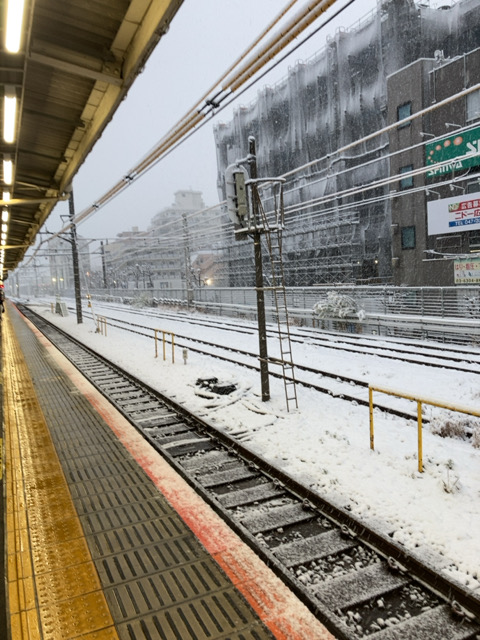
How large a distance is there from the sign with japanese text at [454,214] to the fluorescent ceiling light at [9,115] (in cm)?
2444

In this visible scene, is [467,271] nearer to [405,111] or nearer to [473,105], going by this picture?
[473,105]

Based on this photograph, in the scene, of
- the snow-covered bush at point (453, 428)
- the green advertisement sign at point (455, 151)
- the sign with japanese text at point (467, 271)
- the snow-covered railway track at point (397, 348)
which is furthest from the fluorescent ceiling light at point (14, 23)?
the sign with japanese text at point (467, 271)

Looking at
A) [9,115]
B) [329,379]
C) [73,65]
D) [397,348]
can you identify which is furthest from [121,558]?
[397,348]

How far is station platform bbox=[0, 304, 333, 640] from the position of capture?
11.2ft

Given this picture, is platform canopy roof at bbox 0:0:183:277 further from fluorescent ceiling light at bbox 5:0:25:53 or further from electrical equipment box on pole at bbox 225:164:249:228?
electrical equipment box on pole at bbox 225:164:249:228

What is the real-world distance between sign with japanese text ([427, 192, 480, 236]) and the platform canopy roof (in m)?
23.0

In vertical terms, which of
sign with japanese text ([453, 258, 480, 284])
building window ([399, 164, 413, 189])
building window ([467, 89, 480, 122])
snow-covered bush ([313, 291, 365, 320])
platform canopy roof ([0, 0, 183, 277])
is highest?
building window ([467, 89, 480, 122])

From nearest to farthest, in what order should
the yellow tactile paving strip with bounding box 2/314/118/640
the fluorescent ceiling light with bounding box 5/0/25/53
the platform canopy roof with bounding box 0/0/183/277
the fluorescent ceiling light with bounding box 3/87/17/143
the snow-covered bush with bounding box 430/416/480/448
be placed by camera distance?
the fluorescent ceiling light with bounding box 5/0/25/53
the yellow tactile paving strip with bounding box 2/314/118/640
the platform canopy roof with bounding box 0/0/183/277
the fluorescent ceiling light with bounding box 3/87/17/143
the snow-covered bush with bounding box 430/416/480/448

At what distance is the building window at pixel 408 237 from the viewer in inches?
1130

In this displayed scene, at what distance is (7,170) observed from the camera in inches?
311

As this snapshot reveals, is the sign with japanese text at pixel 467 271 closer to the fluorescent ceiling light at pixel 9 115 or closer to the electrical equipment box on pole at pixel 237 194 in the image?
the electrical equipment box on pole at pixel 237 194

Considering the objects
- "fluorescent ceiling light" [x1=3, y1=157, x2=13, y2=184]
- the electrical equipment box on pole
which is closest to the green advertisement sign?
the electrical equipment box on pole

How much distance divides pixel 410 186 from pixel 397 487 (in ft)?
88.7

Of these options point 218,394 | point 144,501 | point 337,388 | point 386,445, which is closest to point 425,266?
point 337,388
